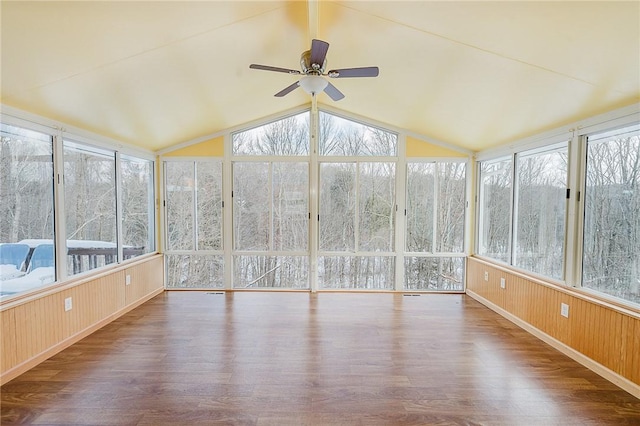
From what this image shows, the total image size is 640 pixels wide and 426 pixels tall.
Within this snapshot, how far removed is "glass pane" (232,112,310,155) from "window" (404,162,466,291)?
189 centimetres

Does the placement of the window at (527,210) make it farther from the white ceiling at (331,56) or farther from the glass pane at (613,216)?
the white ceiling at (331,56)

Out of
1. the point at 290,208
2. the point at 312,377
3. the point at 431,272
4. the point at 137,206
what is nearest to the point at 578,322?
the point at 431,272

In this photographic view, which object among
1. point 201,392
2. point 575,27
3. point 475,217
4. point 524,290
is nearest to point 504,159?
point 475,217

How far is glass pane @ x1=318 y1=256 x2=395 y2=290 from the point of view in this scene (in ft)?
15.4

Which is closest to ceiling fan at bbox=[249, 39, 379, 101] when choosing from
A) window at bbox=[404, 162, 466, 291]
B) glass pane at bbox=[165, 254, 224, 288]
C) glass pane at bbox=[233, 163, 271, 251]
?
glass pane at bbox=[233, 163, 271, 251]

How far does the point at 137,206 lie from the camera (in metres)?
4.25

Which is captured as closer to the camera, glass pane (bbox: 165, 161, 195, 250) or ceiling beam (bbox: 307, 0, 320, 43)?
ceiling beam (bbox: 307, 0, 320, 43)

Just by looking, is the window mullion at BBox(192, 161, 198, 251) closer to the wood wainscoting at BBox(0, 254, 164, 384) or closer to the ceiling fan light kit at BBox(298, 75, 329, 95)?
the wood wainscoting at BBox(0, 254, 164, 384)

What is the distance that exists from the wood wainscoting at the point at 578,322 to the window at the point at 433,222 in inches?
33.1

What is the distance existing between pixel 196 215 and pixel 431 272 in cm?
414

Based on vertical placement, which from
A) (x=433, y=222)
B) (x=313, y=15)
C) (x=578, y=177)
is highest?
(x=313, y=15)

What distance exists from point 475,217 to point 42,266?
18.6 ft

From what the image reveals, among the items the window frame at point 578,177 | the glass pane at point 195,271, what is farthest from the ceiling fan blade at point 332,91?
the glass pane at point 195,271

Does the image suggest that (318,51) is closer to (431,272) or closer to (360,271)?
(360,271)
